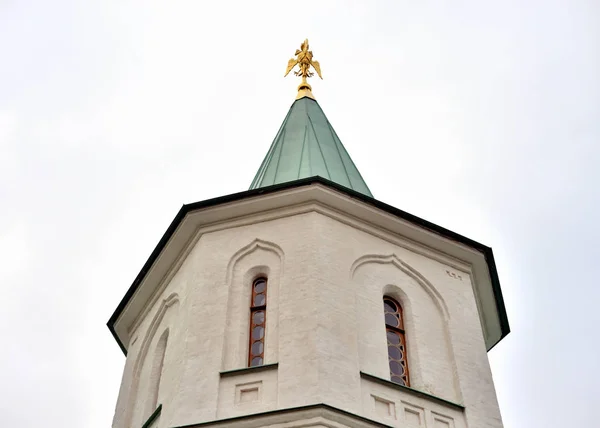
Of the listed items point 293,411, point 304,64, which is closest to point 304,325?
point 293,411

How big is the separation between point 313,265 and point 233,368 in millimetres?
2424

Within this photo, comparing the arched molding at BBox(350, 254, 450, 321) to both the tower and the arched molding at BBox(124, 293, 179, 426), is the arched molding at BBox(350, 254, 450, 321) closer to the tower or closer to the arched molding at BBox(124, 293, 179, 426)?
the tower

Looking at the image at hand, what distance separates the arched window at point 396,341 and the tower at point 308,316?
0.02 metres

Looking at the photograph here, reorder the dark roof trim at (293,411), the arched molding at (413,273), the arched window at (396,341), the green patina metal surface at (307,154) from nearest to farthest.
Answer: the dark roof trim at (293,411)
the arched window at (396,341)
the arched molding at (413,273)
the green patina metal surface at (307,154)

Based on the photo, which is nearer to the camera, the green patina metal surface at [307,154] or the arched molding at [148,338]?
the arched molding at [148,338]

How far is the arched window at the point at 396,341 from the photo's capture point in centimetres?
1606

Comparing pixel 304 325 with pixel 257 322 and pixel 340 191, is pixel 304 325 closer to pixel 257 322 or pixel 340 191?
pixel 257 322

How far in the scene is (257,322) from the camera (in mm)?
16484

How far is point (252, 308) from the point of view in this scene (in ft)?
55.0

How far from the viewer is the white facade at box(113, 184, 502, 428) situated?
48.7 feet

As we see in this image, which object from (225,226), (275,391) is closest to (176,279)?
(225,226)

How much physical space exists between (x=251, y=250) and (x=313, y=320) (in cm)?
257

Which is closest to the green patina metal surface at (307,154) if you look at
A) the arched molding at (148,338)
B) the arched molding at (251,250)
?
the arched molding at (251,250)

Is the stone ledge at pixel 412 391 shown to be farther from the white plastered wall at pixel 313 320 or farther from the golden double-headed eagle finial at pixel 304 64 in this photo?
the golden double-headed eagle finial at pixel 304 64
